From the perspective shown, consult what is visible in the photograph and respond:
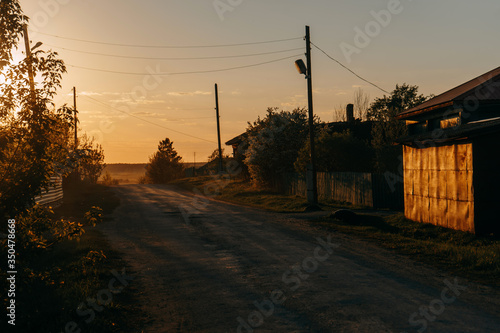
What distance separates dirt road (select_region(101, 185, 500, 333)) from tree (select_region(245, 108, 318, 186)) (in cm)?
2166

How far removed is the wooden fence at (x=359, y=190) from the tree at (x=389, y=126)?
7.76ft

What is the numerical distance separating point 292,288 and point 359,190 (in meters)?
17.1

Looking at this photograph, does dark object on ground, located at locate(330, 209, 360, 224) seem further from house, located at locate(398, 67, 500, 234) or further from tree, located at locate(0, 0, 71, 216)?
tree, located at locate(0, 0, 71, 216)

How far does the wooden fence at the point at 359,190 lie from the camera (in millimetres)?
23438

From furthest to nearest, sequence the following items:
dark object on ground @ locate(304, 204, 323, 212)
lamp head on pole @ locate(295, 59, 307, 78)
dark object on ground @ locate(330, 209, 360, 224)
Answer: lamp head on pole @ locate(295, 59, 307, 78)
dark object on ground @ locate(304, 204, 323, 212)
dark object on ground @ locate(330, 209, 360, 224)

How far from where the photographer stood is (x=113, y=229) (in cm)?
1797

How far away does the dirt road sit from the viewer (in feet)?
22.4

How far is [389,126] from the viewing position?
4053 cm

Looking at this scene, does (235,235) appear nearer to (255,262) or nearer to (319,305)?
(255,262)

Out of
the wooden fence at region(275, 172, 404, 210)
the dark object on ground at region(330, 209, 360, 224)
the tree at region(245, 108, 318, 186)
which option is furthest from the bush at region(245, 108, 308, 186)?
the dark object on ground at region(330, 209, 360, 224)

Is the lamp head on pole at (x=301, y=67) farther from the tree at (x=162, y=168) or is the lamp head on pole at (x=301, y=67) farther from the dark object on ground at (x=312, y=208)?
the tree at (x=162, y=168)

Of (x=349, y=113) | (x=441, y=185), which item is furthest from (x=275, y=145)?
(x=441, y=185)

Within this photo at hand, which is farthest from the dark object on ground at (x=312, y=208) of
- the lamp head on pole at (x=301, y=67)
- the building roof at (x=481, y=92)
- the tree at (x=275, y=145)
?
the tree at (x=275, y=145)

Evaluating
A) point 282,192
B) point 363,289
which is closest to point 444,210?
point 363,289
